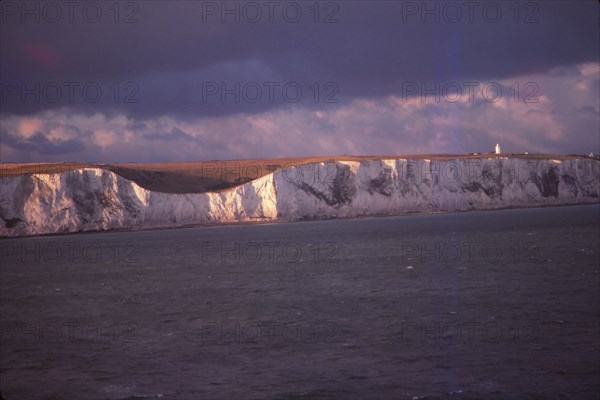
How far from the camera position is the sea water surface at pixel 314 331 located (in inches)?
626

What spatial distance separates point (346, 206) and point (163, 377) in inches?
4403

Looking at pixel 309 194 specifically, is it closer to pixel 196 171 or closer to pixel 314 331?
pixel 196 171

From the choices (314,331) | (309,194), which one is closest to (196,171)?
(309,194)

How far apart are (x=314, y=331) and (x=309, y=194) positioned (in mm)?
102383

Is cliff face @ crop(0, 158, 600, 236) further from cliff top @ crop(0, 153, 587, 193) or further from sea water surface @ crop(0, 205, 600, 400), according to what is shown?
sea water surface @ crop(0, 205, 600, 400)

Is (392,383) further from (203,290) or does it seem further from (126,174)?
(126,174)

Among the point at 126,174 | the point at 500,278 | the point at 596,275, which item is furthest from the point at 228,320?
the point at 126,174

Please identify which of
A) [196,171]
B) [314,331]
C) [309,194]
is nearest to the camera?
[314,331]

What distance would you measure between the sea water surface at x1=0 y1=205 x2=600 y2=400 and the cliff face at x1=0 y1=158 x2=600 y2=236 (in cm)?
5273

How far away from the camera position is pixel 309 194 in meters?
125

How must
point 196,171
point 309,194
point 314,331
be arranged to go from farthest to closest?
point 196,171 < point 309,194 < point 314,331

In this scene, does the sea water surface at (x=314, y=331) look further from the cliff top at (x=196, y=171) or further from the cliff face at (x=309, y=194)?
the cliff top at (x=196, y=171)

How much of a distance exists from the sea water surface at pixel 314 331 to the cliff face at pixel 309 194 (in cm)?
5273

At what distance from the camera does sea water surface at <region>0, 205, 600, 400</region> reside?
1591 cm
